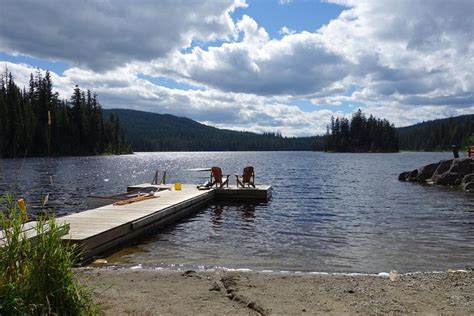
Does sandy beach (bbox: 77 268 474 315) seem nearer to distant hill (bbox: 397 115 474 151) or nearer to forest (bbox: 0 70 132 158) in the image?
forest (bbox: 0 70 132 158)

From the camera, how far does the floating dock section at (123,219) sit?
32.0 feet

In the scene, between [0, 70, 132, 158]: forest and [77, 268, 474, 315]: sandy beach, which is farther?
[0, 70, 132, 158]: forest

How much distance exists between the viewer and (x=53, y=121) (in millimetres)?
88812

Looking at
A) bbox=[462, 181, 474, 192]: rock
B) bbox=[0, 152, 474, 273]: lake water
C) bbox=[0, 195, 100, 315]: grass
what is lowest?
bbox=[0, 152, 474, 273]: lake water

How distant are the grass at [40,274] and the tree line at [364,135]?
169702 mm

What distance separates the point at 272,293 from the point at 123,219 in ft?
22.3

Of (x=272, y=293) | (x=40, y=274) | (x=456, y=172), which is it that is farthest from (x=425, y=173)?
(x=40, y=274)

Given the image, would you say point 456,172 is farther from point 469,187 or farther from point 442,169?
point 469,187

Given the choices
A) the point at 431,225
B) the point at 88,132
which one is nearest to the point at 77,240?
the point at 431,225

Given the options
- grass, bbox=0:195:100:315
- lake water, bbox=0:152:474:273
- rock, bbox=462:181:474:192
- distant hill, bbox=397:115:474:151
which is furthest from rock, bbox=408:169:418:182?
distant hill, bbox=397:115:474:151

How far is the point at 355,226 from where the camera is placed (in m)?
15.4

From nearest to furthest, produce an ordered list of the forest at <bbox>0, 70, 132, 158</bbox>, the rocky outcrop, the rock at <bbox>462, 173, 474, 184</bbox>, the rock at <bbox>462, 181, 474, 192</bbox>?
the rock at <bbox>462, 181, 474, 192</bbox>
the rock at <bbox>462, 173, 474, 184</bbox>
the rocky outcrop
the forest at <bbox>0, 70, 132, 158</bbox>

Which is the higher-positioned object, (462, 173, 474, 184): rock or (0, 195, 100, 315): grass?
(0, 195, 100, 315): grass

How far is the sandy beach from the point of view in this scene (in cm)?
582
